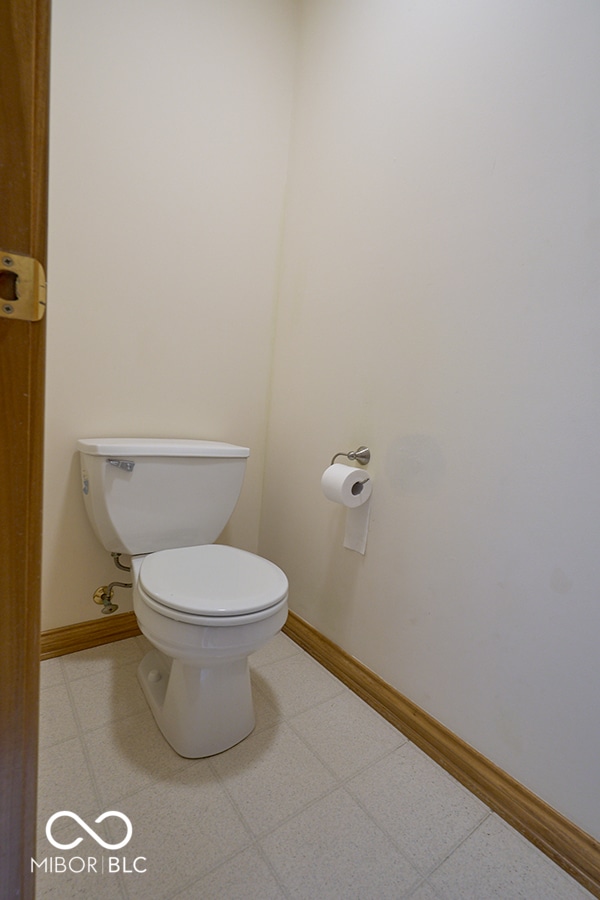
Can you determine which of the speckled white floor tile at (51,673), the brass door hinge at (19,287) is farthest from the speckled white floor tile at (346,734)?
the brass door hinge at (19,287)

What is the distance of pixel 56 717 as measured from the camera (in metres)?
1.08

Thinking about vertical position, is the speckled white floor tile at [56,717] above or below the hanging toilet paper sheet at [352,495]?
below

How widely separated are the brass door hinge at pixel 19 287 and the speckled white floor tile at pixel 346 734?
1162 mm

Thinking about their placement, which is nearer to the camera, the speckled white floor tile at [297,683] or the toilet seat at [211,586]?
the toilet seat at [211,586]

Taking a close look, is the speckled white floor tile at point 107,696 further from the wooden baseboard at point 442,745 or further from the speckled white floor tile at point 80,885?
the speckled white floor tile at point 80,885

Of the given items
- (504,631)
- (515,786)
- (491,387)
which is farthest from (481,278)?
(515,786)

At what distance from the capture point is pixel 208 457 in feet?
4.25

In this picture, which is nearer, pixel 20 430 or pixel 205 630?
pixel 20 430

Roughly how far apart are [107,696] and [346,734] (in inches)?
27.1

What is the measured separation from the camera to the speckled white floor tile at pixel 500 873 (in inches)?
30.5

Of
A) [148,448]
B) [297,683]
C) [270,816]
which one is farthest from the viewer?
[297,683]

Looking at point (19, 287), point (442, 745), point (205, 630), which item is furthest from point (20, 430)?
point (442, 745)

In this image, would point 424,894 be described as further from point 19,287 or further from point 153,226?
point 153,226

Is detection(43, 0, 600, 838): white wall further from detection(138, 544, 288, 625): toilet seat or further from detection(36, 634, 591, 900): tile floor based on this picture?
detection(138, 544, 288, 625): toilet seat
